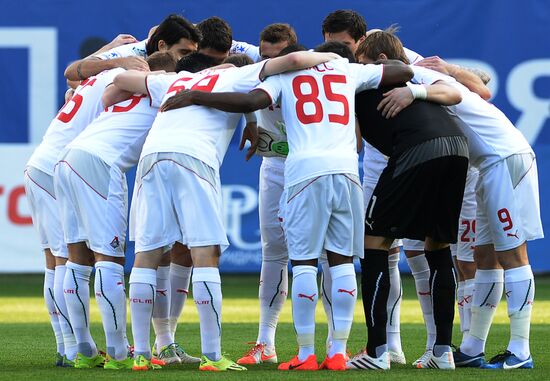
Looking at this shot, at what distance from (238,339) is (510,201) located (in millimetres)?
2850

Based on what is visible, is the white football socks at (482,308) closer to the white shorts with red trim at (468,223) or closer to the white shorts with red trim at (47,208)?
the white shorts with red trim at (468,223)

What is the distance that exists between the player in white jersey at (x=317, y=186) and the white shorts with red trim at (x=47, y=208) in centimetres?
128

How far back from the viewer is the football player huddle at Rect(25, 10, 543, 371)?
6367mm

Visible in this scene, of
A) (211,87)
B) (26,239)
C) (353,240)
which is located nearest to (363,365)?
(353,240)

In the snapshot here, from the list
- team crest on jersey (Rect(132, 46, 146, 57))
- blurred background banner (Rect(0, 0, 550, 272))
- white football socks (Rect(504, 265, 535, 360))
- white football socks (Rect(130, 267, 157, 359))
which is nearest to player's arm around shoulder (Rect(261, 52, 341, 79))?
white football socks (Rect(130, 267, 157, 359))

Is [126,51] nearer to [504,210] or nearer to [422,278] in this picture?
[422,278]

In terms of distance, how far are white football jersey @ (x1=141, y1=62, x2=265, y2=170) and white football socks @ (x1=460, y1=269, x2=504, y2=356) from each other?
182 centimetres

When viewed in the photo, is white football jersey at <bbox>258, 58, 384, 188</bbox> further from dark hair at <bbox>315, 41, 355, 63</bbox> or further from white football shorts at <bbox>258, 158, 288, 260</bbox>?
white football shorts at <bbox>258, 158, 288, 260</bbox>

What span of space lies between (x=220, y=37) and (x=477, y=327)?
7.84 ft

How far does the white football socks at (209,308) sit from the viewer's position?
626cm

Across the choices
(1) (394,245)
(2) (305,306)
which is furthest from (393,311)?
(2) (305,306)

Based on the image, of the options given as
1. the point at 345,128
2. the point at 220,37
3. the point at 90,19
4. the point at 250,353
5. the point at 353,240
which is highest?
the point at 90,19

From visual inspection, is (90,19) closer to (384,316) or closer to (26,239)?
(26,239)

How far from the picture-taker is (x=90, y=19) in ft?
48.4
